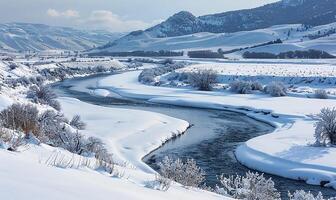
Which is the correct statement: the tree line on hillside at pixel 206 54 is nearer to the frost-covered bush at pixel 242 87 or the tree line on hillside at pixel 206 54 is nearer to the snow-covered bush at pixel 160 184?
the frost-covered bush at pixel 242 87

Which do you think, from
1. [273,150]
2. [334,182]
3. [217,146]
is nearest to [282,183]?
[334,182]

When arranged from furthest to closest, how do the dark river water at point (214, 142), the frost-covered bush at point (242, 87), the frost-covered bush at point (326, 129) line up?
the frost-covered bush at point (242, 87), the frost-covered bush at point (326, 129), the dark river water at point (214, 142)

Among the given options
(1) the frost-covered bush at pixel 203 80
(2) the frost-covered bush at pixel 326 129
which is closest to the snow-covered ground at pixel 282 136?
(2) the frost-covered bush at pixel 326 129

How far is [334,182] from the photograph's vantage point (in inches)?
869

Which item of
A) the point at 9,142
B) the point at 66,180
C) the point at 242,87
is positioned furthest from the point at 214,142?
the point at 242,87

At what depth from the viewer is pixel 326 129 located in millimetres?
29125

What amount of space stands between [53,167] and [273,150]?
71.9 feet

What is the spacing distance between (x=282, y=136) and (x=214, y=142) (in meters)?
4.80

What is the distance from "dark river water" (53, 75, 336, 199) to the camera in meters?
23.3

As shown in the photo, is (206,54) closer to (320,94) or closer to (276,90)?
(276,90)

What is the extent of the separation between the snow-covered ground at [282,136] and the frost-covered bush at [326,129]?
783mm

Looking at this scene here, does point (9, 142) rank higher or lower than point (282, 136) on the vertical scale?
higher

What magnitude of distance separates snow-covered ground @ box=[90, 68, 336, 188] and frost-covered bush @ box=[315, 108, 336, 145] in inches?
30.8

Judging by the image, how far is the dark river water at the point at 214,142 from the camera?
23.3m
